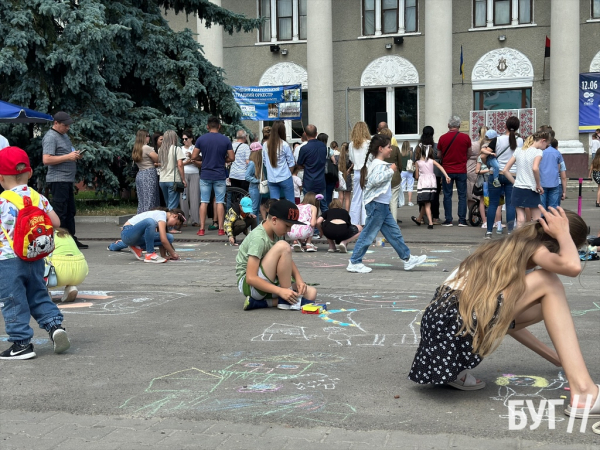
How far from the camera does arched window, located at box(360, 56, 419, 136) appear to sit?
Result: 30844mm

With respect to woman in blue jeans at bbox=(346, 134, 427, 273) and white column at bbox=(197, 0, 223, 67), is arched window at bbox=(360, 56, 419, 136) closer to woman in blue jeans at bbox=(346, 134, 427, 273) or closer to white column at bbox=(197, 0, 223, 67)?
white column at bbox=(197, 0, 223, 67)

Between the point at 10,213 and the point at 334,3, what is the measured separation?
27.4m

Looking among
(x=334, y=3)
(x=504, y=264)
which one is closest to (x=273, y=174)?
(x=504, y=264)

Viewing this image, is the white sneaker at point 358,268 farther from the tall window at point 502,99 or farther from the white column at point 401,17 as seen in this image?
the white column at point 401,17

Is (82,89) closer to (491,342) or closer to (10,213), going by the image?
(10,213)

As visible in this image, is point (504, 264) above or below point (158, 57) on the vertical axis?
below

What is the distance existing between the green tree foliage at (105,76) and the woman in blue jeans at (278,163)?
20.8 ft

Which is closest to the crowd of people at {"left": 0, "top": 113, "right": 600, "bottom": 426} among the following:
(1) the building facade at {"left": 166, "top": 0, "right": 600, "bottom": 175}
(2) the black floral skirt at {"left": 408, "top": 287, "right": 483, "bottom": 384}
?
(2) the black floral skirt at {"left": 408, "top": 287, "right": 483, "bottom": 384}

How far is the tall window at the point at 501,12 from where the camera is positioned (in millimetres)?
29438

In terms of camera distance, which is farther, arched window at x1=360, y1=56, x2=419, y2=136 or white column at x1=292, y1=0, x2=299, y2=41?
white column at x1=292, y1=0, x2=299, y2=41

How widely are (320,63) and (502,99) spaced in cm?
667

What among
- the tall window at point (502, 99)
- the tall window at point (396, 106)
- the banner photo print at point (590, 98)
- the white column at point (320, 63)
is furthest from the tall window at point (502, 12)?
the white column at point (320, 63)

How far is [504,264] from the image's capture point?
4512 mm

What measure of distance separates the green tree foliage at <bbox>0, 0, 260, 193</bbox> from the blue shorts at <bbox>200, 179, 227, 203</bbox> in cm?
438
